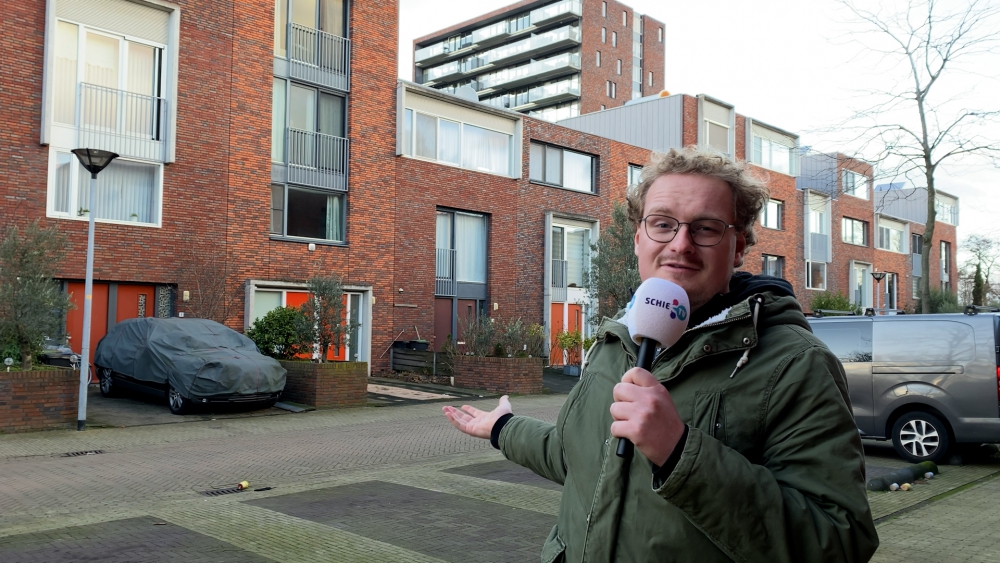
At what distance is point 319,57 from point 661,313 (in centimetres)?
2188

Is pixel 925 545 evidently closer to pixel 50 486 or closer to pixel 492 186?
pixel 50 486

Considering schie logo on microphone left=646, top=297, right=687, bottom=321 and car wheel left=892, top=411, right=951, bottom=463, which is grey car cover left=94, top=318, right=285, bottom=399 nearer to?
car wheel left=892, top=411, right=951, bottom=463

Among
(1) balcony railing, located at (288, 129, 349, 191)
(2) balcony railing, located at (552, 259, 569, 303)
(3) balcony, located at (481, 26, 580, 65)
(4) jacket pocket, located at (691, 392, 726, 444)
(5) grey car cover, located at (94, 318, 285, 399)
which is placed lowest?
(5) grey car cover, located at (94, 318, 285, 399)

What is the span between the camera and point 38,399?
11961 millimetres

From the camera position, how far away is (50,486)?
842cm

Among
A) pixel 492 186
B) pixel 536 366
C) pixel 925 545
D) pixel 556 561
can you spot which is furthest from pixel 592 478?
pixel 492 186

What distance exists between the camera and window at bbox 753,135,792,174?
39.0 m

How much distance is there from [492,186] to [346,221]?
20.3 ft

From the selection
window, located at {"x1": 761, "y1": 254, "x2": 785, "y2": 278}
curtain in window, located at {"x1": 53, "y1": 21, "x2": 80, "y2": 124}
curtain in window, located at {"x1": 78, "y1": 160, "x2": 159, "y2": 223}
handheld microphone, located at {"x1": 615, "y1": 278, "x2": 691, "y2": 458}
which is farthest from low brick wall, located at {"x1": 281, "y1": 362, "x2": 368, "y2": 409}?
window, located at {"x1": 761, "y1": 254, "x2": 785, "y2": 278}

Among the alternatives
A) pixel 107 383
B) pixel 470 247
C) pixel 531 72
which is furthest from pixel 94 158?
pixel 531 72

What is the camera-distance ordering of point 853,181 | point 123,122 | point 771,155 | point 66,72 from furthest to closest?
point 771,155 → point 123,122 → point 66,72 → point 853,181

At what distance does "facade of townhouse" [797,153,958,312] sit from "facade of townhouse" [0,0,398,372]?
24.7m

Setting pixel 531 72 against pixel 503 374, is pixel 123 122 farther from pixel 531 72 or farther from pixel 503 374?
pixel 531 72

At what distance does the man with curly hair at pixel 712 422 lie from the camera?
1.60 m
